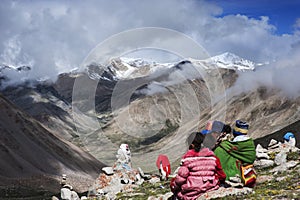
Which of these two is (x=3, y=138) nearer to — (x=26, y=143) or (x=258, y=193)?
(x=26, y=143)

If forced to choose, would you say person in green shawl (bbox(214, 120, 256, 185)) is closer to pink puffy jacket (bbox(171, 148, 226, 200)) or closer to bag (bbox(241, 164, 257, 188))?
bag (bbox(241, 164, 257, 188))

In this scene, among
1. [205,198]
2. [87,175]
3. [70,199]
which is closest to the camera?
[205,198]

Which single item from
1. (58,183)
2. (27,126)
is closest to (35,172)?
(58,183)

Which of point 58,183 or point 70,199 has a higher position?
point 58,183

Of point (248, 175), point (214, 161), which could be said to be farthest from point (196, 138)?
point (248, 175)

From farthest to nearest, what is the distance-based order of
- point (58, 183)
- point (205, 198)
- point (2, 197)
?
point (58, 183)
point (2, 197)
point (205, 198)

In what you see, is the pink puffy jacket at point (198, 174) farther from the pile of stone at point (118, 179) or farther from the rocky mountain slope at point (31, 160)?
the rocky mountain slope at point (31, 160)
